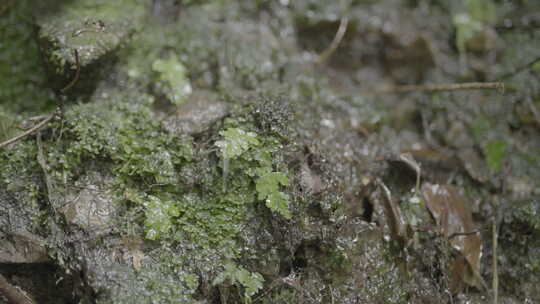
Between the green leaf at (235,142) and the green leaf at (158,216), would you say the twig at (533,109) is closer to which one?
the green leaf at (235,142)

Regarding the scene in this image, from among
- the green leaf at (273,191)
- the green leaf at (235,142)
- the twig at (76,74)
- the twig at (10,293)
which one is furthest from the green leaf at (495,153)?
A: the twig at (10,293)

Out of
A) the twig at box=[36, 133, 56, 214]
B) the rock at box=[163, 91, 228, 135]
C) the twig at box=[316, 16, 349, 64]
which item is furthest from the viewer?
the twig at box=[316, 16, 349, 64]

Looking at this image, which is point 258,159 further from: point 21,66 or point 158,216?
point 21,66

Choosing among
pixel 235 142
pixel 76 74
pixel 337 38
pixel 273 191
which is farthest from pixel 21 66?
pixel 337 38

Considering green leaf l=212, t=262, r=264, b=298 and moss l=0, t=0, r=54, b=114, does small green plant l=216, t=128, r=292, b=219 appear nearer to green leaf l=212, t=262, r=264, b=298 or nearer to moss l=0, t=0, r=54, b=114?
green leaf l=212, t=262, r=264, b=298

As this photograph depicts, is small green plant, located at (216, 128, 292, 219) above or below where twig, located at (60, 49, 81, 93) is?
below

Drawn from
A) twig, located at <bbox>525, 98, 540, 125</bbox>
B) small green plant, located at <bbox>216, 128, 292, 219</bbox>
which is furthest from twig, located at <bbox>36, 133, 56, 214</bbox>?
twig, located at <bbox>525, 98, 540, 125</bbox>

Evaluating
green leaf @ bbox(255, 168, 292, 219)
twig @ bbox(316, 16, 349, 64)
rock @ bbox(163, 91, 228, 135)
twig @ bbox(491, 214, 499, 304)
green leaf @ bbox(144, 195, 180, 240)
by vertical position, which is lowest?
twig @ bbox(491, 214, 499, 304)
